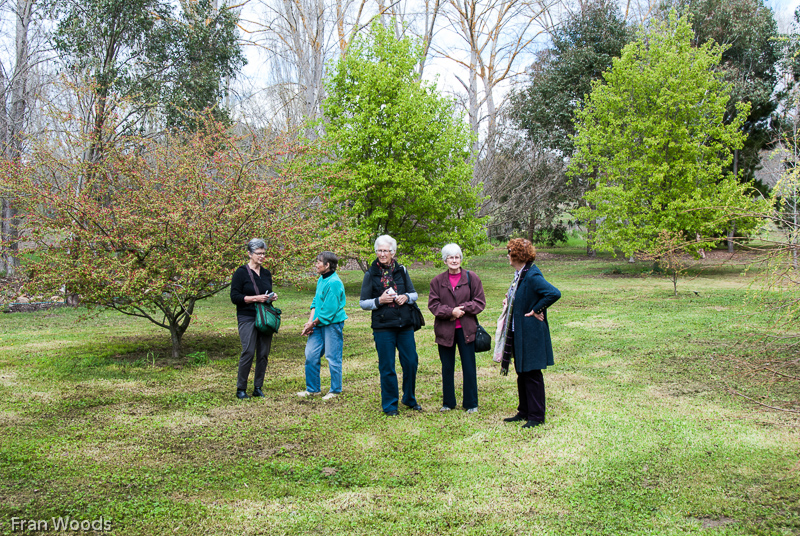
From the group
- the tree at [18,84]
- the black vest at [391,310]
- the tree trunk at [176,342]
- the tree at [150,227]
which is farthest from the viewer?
the tree at [18,84]

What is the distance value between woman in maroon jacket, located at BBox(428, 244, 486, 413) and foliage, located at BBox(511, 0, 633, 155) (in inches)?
959

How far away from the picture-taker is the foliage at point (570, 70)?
92.7 feet

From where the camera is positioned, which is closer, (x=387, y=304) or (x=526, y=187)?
(x=387, y=304)

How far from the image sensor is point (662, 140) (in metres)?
21.2

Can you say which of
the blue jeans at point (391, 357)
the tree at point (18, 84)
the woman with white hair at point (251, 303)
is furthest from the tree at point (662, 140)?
the tree at point (18, 84)

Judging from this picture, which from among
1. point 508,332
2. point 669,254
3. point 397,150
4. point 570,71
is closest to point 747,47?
point 570,71

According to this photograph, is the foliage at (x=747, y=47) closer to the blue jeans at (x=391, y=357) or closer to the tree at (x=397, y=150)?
the tree at (x=397, y=150)

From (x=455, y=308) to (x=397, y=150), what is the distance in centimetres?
1321

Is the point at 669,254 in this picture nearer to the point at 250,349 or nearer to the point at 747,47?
the point at 250,349

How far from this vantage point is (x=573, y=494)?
3.98 metres

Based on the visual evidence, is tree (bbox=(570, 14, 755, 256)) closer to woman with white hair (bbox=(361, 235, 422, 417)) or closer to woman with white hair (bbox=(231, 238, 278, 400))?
woman with white hair (bbox=(361, 235, 422, 417))

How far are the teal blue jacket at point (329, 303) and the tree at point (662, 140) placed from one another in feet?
58.0

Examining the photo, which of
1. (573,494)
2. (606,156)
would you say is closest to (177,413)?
(573,494)


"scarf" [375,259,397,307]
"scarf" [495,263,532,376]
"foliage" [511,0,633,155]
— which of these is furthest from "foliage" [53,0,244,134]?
"foliage" [511,0,633,155]
